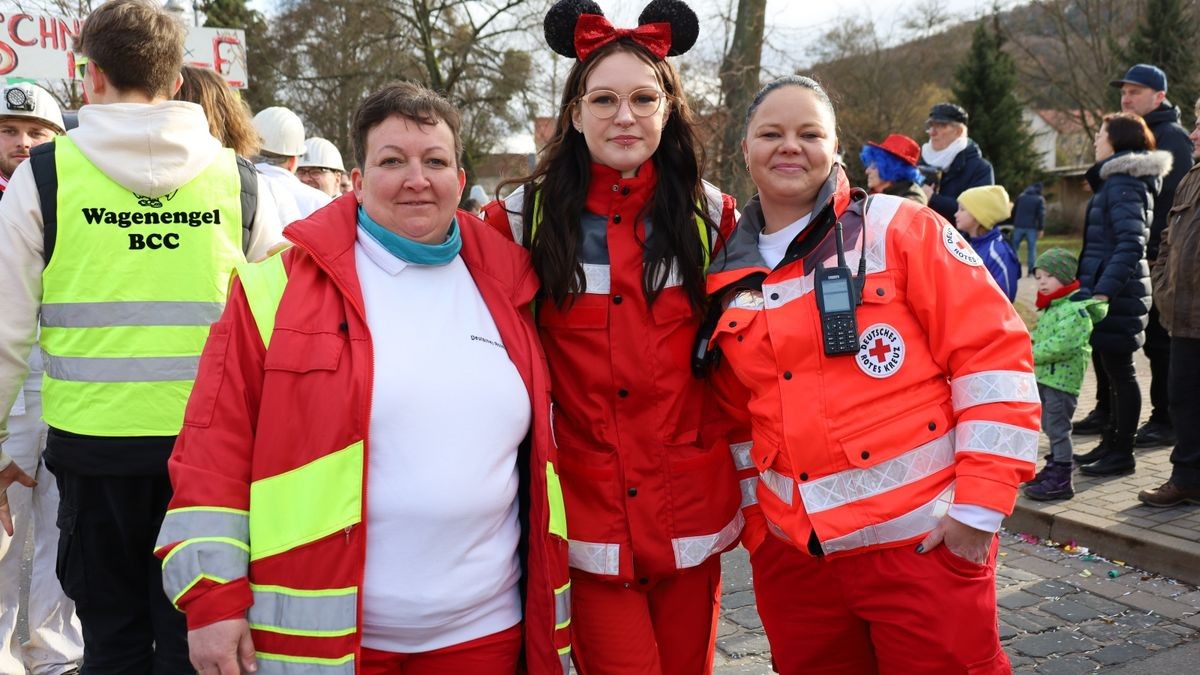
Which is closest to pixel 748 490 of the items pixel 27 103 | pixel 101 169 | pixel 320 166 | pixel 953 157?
pixel 101 169

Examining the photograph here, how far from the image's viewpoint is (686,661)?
2.63m

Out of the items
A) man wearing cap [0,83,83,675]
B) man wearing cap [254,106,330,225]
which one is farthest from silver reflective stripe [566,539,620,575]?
man wearing cap [254,106,330,225]

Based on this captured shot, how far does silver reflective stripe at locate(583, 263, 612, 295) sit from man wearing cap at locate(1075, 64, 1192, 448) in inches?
224

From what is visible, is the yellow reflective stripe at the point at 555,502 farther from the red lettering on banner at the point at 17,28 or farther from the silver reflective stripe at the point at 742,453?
the red lettering on banner at the point at 17,28

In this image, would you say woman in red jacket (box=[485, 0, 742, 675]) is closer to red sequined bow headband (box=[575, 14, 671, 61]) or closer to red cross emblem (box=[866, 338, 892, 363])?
red sequined bow headband (box=[575, 14, 671, 61])

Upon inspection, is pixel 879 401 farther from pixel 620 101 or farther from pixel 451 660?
pixel 451 660

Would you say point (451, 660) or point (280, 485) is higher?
point (280, 485)

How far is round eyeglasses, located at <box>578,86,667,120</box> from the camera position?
258 centimetres

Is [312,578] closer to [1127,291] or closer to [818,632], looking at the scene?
[818,632]

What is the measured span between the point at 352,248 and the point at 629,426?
893 mm

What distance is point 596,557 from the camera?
2498mm

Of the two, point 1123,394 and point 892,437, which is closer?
point 892,437

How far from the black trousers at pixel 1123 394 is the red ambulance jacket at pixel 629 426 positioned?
14.4ft

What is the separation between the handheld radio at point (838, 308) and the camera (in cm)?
226
